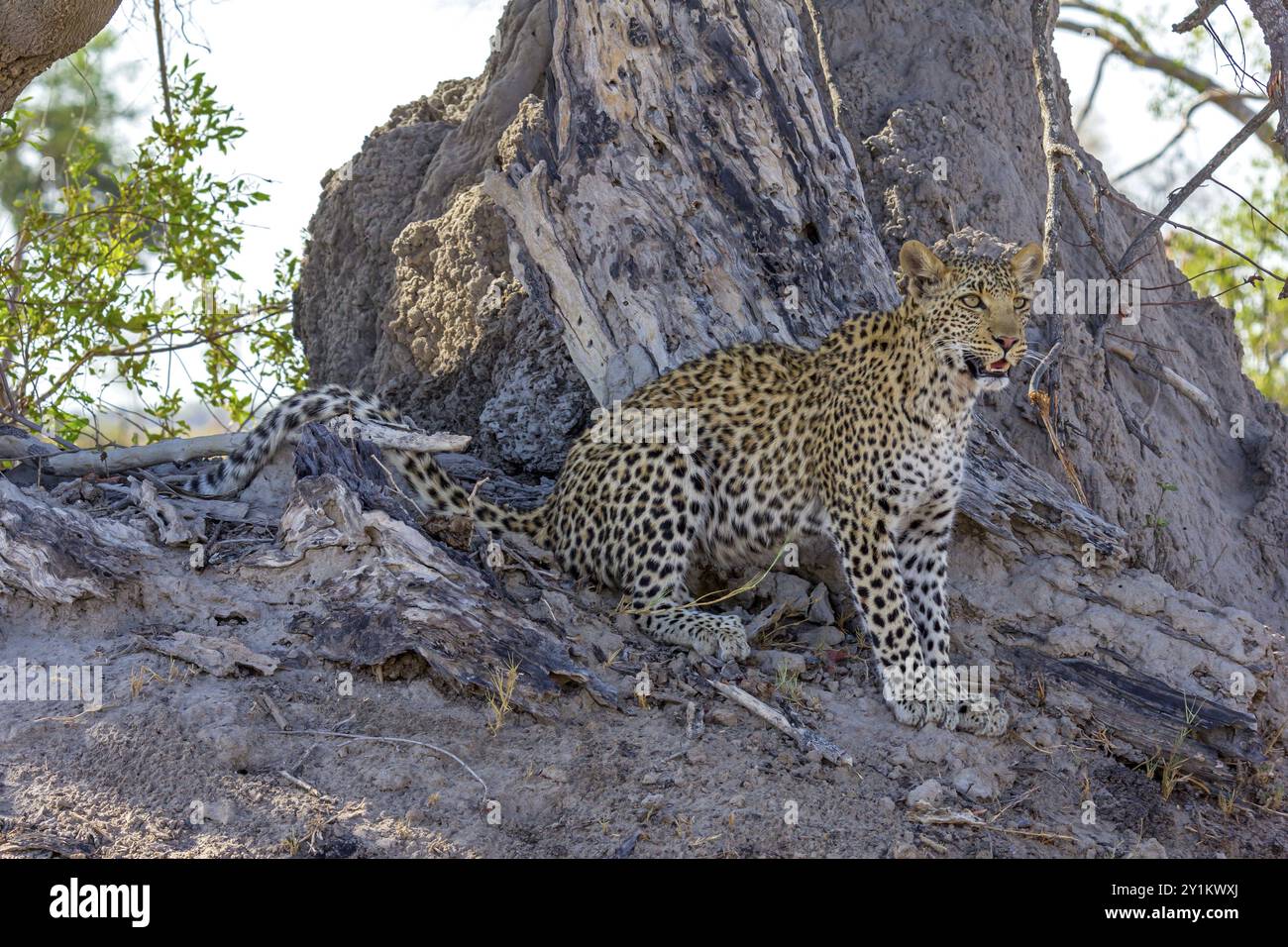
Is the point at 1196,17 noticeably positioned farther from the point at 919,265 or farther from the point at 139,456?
the point at 139,456

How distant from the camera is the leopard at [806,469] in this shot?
22.2 feet

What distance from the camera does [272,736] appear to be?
5844 millimetres

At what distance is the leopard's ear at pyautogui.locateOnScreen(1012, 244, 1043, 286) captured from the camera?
6.75 meters

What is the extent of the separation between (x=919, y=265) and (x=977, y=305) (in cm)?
35

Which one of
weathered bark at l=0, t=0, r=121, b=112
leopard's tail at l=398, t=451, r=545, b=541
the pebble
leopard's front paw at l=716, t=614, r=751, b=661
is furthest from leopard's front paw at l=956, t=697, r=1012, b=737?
weathered bark at l=0, t=0, r=121, b=112

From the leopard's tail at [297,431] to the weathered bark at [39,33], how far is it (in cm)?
222

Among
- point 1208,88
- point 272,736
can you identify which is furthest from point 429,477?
point 1208,88

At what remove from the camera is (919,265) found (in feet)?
22.4

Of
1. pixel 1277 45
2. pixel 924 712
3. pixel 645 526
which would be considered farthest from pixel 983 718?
pixel 1277 45

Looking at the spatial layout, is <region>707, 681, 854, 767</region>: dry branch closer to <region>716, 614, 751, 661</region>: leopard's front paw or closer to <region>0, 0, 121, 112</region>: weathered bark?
<region>716, 614, 751, 661</region>: leopard's front paw

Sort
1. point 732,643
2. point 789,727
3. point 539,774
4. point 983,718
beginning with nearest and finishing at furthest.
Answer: point 539,774 < point 789,727 < point 983,718 < point 732,643

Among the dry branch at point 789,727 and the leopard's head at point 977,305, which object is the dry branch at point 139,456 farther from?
the leopard's head at point 977,305

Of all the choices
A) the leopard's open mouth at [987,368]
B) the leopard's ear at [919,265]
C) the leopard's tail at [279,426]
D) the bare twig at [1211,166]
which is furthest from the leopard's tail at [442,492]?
the bare twig at [1211,166]
